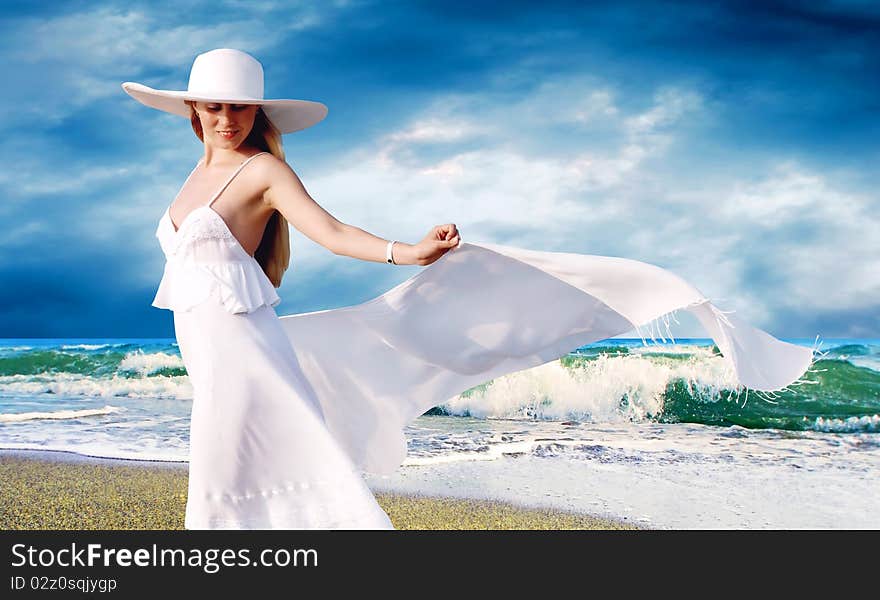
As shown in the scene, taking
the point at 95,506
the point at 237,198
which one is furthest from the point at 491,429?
the point at 237,198

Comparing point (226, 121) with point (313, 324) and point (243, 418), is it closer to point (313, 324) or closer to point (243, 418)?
point (313, 324)

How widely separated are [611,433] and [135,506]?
545 cm

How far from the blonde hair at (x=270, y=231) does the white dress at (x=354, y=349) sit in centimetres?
20

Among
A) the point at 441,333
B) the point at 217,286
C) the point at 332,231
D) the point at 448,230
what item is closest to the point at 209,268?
the point at 217,286

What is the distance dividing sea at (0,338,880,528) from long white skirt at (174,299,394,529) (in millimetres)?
676

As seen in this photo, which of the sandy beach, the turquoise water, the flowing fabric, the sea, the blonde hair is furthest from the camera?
the turquoise water

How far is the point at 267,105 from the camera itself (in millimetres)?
3000

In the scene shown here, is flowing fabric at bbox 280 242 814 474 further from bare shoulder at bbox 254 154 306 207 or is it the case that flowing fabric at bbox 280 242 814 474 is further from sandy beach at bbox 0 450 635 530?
sandy beach at bbox 0 450 635 530

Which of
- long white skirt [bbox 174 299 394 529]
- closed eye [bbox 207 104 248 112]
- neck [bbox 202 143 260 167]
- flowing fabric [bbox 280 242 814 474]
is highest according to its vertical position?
closed eye [bbox 207 104 248 112]

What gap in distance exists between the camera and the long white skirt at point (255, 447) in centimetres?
273

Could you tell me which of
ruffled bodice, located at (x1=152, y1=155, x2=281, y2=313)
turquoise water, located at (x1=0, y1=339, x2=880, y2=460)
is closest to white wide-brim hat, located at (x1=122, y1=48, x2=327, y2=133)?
ruffled bodice, located at (x1=152, y1=155, x2=281, y2=313)

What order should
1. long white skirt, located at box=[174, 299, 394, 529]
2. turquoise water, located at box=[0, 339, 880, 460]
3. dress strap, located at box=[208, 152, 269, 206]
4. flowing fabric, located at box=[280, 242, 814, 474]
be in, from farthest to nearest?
turquoise water, located at box=[0, 339, 880, 460], flowing fabric, located at box=[280, 242, 814, 474], dress strap, located at box=[208, 152, 269, 206], long white skirt, located at box=[174, 299, 394, 529]

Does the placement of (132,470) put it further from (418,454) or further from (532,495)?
(532,495)

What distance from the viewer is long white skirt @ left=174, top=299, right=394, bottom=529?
2.73 m
